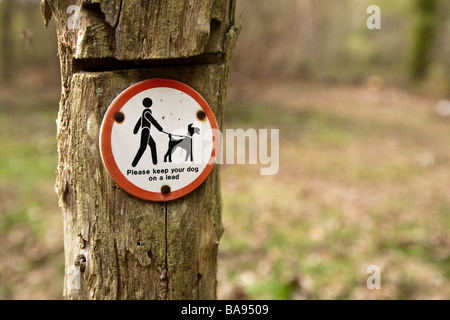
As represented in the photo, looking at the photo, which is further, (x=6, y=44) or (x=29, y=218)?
(x=6, y=44)

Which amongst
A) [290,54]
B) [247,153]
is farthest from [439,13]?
[247,153]

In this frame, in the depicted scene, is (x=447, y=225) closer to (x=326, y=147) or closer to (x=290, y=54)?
(x=326, y=147)

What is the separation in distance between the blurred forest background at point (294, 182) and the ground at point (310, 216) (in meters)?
0.01

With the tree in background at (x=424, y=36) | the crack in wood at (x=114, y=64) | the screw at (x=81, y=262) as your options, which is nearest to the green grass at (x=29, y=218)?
the screw at (x=81, y=262)

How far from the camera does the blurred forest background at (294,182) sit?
9.97 ft

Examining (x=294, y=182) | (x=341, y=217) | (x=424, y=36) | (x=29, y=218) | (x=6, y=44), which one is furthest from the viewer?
(x=424, y=36)

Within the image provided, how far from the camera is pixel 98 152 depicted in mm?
1084

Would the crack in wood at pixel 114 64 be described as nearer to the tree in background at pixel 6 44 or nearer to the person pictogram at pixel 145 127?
the person pictogram at pixel 145 127

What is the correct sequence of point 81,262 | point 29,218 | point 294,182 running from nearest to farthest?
point 81,262
point 29,218
point 294,182

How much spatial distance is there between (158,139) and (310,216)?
3321 mm

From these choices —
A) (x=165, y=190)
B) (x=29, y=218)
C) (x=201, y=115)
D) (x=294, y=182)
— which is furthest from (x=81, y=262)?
(x=294, y=182)

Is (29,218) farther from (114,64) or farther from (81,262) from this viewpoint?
(114,64)

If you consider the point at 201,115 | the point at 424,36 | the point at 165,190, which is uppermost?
the point at 424,36

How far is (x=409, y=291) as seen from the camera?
2867 mm
